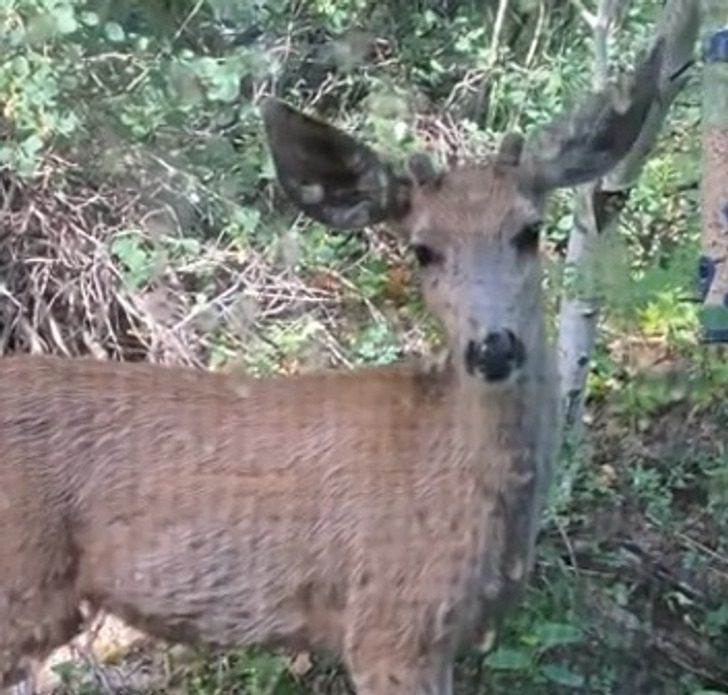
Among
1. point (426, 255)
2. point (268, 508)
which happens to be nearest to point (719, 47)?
point (426, 255)

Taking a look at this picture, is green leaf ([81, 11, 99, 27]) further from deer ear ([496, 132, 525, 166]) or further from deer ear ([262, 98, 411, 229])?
deer ear ([496, 132, 525, 166])

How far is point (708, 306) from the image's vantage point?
216 inches

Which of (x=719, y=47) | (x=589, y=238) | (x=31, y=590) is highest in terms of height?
(x=719, y=47)

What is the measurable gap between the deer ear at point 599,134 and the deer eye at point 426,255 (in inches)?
13.7

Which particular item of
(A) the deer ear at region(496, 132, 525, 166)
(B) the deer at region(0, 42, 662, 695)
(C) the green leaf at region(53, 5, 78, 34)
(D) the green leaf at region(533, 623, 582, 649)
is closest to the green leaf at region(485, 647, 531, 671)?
(D) the green leaf at region(533, 623, 582, 649)

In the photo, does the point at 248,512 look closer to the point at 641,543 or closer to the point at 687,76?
the point at 641,543

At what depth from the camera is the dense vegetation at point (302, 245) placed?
20.5 feet

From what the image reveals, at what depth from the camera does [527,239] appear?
15.9 ft

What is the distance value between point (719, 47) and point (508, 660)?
1547 millimetres

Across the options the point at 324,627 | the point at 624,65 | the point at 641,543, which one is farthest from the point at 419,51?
the point at 324,627

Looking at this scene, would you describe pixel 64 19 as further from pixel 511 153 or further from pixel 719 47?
pixel 719 47

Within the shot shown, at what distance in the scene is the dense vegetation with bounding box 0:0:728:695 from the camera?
6.25 metres

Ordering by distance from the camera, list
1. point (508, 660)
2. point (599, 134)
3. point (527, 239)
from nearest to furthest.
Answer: point (527, 239)
point (599, 134)
point (508, 660)

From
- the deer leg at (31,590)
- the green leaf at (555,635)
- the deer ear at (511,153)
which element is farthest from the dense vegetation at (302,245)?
the deer ear at (511,153)
